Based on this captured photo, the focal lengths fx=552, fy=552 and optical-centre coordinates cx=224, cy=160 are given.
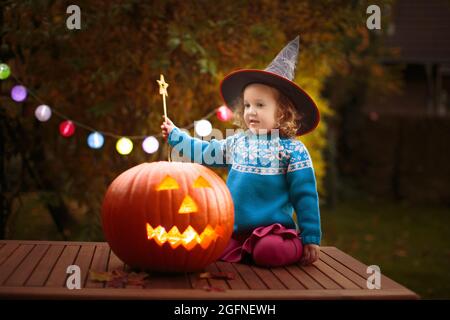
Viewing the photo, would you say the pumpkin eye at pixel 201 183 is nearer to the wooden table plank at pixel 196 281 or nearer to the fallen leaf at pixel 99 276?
the wooden table plank at pixel 196 281

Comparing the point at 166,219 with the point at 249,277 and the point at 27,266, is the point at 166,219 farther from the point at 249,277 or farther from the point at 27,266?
the point at 27,266

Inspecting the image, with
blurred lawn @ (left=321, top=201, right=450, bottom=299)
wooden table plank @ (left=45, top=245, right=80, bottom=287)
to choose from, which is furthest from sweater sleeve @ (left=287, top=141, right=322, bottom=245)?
blurred lawn @ (left=321, top=201, right=450, bottom=299)

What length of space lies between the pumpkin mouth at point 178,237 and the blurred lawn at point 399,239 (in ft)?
9.91

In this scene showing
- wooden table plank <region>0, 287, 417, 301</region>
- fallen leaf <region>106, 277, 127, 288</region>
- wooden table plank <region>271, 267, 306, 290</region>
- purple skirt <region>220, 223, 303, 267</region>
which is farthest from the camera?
purple skirt <region>220, 223, 303, 267</region>

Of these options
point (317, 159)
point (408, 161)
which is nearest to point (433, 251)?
point (317, 159)

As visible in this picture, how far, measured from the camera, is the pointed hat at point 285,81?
3.16 m

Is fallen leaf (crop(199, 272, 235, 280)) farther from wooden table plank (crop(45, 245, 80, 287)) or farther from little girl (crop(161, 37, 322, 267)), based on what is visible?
wooden table plank (crop(45, 245, 80, 287))

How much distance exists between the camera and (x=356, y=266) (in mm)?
3109

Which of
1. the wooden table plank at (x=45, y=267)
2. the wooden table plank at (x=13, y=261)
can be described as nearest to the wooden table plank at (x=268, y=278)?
the wooden table plank at (x=45, y=267)

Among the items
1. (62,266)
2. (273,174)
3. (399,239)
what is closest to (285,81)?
(273,174)

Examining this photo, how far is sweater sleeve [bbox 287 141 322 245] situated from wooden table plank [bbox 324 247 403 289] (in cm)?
26

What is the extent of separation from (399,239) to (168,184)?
5.59 meters

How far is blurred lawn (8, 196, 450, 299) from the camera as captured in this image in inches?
209
